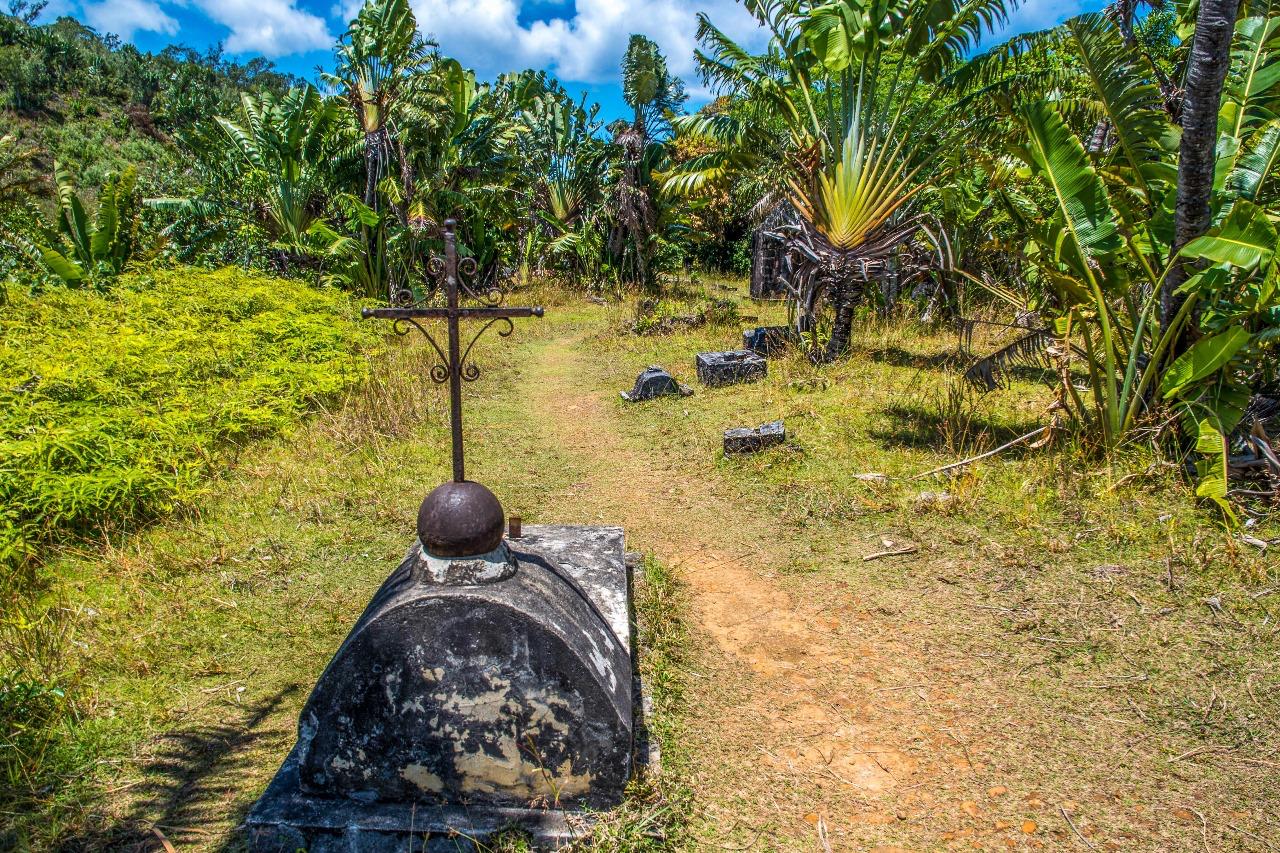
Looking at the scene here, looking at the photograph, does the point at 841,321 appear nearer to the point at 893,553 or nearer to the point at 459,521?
the point at 893,553

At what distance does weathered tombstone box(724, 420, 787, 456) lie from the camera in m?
7.21

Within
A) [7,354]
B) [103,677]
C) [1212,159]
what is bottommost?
[103,677]

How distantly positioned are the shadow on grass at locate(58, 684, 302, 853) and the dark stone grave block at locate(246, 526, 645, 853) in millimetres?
423

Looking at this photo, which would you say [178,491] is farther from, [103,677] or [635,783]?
[635,783]

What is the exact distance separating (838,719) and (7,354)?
669 cm

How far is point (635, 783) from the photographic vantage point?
9.95 ft

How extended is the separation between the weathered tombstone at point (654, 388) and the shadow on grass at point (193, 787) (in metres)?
6.36

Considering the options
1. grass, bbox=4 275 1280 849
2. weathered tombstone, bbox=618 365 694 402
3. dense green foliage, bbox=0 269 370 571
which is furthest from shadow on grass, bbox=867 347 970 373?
dense green foliage, bbox=0 269 370 571

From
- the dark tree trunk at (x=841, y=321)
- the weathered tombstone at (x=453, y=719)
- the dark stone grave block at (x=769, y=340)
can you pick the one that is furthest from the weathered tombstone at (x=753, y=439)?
the weathered tombstone at (x=453, y=719)

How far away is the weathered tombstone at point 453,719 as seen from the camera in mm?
2717

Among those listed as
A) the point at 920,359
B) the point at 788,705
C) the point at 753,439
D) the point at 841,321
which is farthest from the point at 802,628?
the point at 920,359

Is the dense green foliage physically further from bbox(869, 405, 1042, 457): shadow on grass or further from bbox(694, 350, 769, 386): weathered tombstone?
bbox(869, 405, 1042, 457): shadow on grass

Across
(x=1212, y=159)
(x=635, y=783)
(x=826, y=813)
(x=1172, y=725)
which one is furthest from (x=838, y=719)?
(x=1212, y=159)

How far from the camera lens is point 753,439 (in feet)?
23.7
